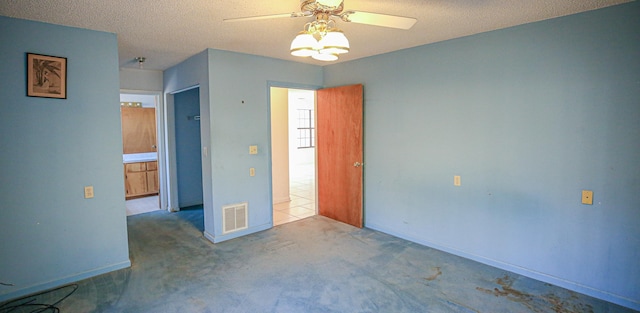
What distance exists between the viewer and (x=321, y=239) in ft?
13.5

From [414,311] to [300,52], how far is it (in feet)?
6.91

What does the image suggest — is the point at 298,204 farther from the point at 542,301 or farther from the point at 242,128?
the point at 542,301

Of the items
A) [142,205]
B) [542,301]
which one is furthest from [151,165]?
[542,301]

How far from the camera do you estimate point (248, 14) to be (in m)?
2.62

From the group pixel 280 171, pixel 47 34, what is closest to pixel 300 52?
pixel 47 34

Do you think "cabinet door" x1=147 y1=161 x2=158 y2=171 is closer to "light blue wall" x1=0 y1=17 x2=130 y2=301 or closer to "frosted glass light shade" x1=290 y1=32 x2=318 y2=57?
"light blue wall" x1=0 y1=17 x2=130 y2=301

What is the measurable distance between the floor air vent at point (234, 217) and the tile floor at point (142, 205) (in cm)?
220

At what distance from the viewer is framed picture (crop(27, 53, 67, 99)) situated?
2.80m

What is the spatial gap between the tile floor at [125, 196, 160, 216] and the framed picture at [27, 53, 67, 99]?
2.92m

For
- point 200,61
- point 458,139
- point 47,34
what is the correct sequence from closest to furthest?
point 47,34, point 458,139, point 200,61

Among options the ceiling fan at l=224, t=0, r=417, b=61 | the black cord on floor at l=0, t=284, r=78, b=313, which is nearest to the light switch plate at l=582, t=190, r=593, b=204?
the ceiling fan at l=224, t=0, r=417, b=61

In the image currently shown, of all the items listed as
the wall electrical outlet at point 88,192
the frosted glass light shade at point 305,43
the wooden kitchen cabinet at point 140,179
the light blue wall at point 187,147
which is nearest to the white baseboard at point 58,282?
the wall electrical outlet at point 88,192

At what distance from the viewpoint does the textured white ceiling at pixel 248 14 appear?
2434mm

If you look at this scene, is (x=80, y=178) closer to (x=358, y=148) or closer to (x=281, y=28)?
(x=281, y=28)
